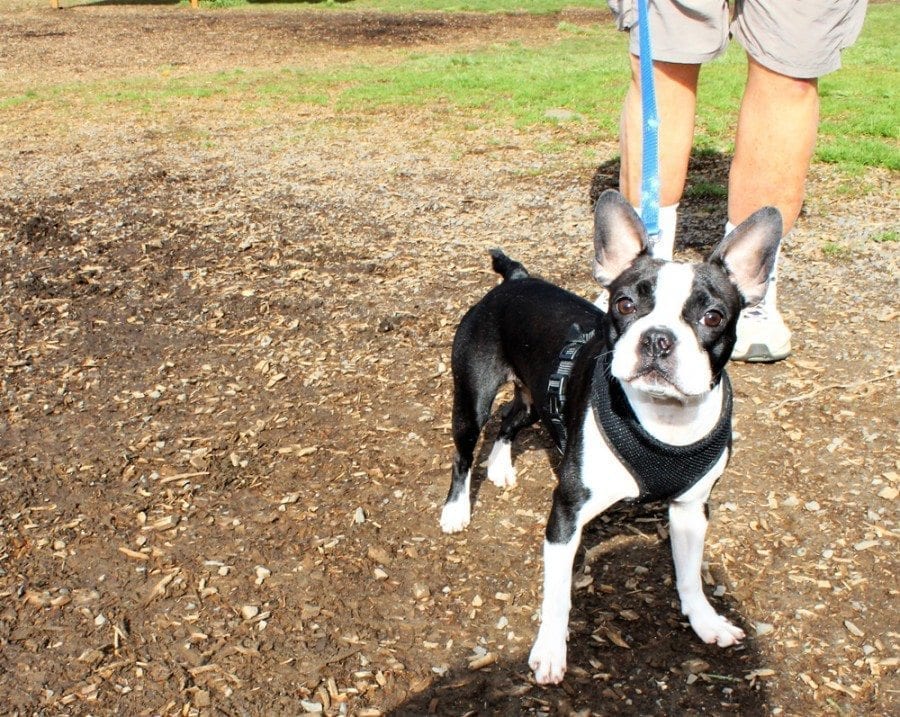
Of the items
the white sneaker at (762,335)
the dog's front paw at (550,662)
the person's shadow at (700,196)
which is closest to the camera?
the dog's front paw at (550,662)

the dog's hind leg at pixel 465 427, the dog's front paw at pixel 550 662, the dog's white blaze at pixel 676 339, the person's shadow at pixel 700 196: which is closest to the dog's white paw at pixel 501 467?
the dog's hind leg at pixel 465 427

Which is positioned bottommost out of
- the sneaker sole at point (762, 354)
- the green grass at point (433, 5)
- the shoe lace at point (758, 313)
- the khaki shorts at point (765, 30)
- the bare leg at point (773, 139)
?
the green grass at point (433, 5)

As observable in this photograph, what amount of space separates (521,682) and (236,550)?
1.29m

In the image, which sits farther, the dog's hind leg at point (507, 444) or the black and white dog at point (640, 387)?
the dog's hind leg at point (507, 444)

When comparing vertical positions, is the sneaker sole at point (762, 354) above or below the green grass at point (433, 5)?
above

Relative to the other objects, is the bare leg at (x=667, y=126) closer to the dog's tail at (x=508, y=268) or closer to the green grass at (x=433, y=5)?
the dog's tail at (x=508, y=268)

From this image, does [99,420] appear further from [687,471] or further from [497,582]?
[687,471]

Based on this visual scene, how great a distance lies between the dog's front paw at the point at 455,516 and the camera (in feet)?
12.6

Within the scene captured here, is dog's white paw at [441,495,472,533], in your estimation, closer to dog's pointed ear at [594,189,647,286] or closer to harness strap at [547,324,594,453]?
harness strap at [547,324,594,453]

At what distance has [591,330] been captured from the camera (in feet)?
10.9

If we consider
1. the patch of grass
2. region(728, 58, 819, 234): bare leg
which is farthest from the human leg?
the patch of grass

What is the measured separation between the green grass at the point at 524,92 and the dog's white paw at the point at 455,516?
533 centimetres

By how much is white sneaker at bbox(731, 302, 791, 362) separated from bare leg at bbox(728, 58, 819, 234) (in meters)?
0.50

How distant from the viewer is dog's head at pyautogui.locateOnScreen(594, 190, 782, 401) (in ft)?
8.54
